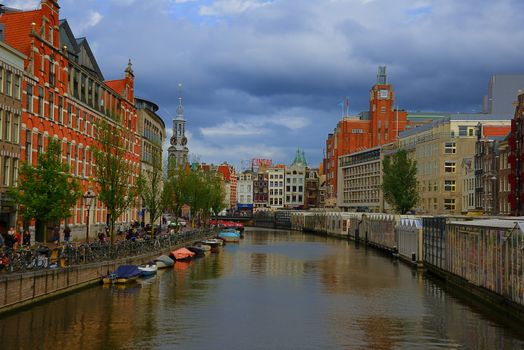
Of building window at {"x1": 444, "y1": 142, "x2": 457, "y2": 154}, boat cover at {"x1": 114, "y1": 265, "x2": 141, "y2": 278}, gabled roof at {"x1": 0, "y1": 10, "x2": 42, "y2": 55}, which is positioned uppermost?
gabled roof at {"x1": 0, "y1": 10, "x2": 42, "y2": 55}

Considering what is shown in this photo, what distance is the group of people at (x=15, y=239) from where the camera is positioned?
152 ft

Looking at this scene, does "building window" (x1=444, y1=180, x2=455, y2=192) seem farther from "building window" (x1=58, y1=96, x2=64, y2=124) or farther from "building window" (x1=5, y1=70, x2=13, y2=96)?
"building window" (x1=5, y1=70, x2=13, y2=96)

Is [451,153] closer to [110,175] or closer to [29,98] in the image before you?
[110,175]

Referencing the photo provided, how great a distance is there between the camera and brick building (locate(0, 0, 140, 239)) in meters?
59.4

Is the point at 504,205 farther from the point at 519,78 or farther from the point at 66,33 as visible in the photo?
the point at 66,33

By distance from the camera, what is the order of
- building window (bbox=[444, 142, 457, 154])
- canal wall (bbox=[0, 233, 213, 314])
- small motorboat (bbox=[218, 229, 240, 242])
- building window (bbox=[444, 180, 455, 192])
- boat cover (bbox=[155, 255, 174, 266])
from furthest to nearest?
building window (bbox=[444, 180, 455, 192]) → building window (bbox=[444, 142, 457, 154]) → small motorboat (bbox=[218, 229, 240, 242]) → boat cover (bbox=[155, 255, 174, 266]) → canal wall (bbox=[0, 233, 213, 314])

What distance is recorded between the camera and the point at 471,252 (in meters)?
48.6

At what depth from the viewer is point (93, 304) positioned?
4266 centimetres

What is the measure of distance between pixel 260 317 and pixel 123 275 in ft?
54.8

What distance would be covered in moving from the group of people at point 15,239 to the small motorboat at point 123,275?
6.69 m

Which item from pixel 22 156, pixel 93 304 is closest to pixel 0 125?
pixel 22 156

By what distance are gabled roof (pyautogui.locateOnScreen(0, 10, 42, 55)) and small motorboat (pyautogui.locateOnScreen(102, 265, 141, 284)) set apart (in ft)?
71.3

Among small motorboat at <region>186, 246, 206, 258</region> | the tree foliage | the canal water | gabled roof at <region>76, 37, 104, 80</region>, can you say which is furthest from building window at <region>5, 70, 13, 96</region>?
the tree foliage

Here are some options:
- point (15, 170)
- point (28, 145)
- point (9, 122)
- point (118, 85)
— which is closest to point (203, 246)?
point (118, 85)
